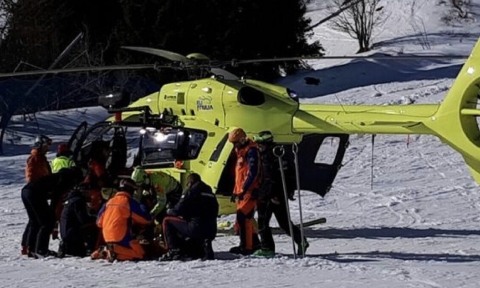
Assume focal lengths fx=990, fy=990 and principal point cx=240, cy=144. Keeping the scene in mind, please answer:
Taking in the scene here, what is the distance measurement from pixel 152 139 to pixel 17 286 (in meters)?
4.90

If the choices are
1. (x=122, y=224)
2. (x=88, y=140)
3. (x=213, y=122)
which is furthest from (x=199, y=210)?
(x=88, y=140)

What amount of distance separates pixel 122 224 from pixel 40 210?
1.62 meters

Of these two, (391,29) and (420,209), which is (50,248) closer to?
(420,209)

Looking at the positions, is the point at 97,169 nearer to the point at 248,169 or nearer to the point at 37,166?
the point at 37,166

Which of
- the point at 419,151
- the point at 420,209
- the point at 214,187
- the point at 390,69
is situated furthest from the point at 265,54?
the point at 214,187

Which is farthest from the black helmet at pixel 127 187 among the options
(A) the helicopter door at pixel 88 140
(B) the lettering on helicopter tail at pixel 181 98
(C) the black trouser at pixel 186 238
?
(B) the lettering on helicopter tail at pixel 181 98

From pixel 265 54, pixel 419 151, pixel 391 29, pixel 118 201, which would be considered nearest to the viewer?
pixel 118 201

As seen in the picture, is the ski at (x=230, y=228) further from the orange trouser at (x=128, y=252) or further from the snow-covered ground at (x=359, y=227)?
the orange trouser at (x=128, y=252)

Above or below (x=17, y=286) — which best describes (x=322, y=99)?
above

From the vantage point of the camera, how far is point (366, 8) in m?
51.7

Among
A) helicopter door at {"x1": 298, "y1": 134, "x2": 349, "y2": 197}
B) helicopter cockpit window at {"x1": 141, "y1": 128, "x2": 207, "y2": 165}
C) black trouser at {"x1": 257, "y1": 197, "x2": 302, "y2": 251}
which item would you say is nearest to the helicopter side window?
helicopter cockpit window at {"x1": 141, "y1": 128, "x2": 207, "y2": 165}

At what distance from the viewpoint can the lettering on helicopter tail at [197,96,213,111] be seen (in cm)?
1476

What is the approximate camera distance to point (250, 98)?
14461 mm

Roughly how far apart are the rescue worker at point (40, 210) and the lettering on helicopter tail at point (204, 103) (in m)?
2.58
